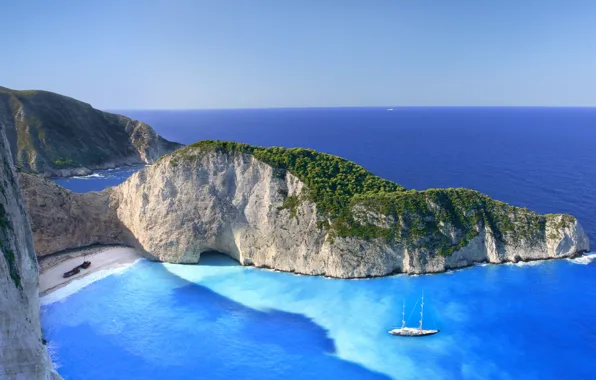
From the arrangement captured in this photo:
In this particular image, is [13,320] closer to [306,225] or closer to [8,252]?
[8,252]

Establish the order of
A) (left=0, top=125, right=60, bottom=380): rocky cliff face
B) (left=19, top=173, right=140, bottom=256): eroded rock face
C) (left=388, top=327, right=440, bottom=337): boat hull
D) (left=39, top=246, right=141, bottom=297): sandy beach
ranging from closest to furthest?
(left=0, top=125, right=60, bottom=380): rocky cliff face → (left=388, top=327, right=440, bottom=337): boat hull → (left=39, top=246, right=141, bottom=297): sandy beach → (left=19, top=173, right=140, bottom=256): eroded rock face

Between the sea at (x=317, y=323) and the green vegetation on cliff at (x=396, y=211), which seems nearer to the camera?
the sea at (x=317, y=323)

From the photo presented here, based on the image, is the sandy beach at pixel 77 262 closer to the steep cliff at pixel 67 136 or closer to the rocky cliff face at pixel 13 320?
the rocky cliff face at pixel 13 320

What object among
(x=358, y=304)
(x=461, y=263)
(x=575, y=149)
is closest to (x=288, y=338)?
(x=358, y=304)

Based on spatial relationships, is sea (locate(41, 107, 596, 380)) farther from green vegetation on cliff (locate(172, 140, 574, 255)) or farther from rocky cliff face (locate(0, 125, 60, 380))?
rocky cliff face (locate(0, 125, 60, 380))

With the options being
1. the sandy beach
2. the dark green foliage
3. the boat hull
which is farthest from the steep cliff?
the boat hull

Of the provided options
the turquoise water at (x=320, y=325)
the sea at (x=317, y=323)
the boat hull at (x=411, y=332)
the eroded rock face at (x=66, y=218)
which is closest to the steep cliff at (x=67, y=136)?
the eroded rock face at (x=66, y=218)
